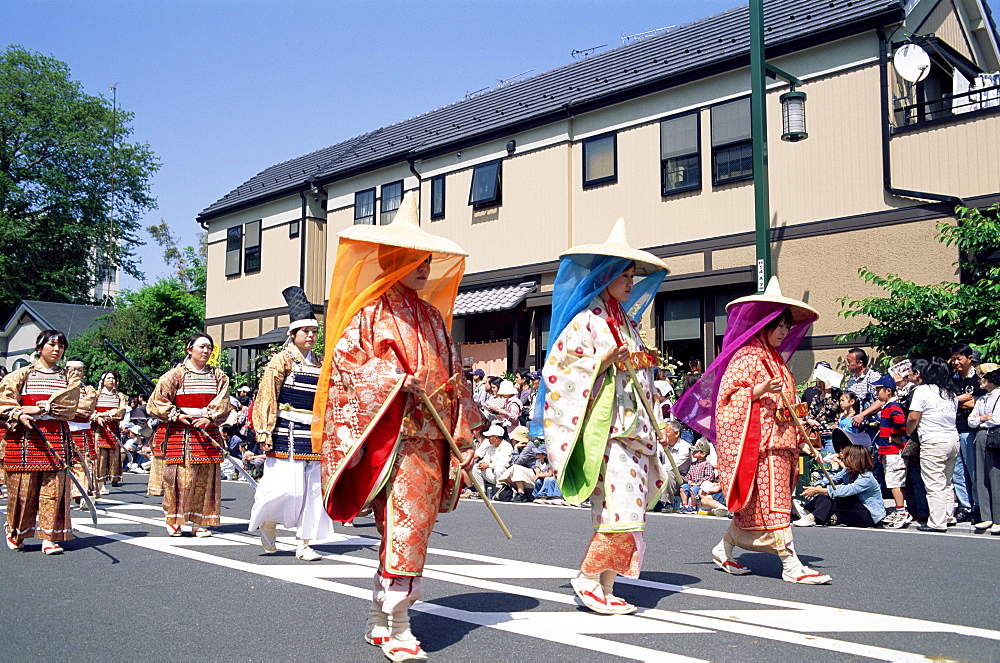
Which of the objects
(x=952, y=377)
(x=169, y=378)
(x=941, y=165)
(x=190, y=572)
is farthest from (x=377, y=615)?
(x=941, y=165)

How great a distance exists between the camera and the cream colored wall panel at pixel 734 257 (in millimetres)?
16344

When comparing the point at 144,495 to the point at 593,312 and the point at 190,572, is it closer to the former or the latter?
the point at 190,572

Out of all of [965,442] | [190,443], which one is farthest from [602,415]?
[965,442]

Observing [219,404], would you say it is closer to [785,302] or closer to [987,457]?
[785,302]

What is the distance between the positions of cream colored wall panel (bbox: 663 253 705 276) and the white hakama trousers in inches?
415

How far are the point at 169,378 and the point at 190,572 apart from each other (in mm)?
3279

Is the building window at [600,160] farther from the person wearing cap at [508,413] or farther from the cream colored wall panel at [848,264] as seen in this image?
the person wearing cap at [508,413]

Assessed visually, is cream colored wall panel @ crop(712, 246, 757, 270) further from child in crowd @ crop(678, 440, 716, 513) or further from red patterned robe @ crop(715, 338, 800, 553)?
red patterned robe @ crop(715, 338, 800, 553)

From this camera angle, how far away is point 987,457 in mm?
9945

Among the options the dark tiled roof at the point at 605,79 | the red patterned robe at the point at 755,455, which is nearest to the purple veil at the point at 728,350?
the red patterned robe at the point at 755,455

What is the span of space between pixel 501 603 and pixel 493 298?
49.8 ft

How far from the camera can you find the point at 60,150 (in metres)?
44.9

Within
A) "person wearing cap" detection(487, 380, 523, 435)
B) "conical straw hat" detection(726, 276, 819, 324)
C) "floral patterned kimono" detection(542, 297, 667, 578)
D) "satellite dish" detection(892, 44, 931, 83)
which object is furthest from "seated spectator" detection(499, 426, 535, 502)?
"floral patterned kimono" detection(542, 297, 667, 578)

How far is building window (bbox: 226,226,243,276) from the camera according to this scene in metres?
29.6
